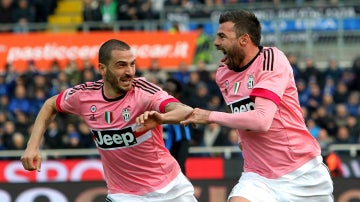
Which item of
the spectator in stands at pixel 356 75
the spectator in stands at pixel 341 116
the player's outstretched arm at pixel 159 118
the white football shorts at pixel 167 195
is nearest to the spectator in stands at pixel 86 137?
the spectator in stands at pixel 341 116

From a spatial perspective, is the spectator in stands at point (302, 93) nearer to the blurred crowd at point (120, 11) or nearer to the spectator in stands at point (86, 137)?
the blurred crowd at point (120, 11)

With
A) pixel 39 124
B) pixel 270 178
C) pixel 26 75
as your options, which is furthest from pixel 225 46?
pixel 26 75

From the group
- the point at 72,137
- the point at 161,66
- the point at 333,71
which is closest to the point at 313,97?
the point at 333,71

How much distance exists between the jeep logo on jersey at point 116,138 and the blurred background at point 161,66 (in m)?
5.12

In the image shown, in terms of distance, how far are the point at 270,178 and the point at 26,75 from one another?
1347 centimetres

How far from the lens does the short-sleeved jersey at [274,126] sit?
8797 millimetres

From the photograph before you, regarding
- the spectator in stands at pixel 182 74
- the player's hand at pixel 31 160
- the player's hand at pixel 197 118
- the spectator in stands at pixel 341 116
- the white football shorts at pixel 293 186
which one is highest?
the player's hand at pixel 197 118

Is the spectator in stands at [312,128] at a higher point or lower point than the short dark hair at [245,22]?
lower

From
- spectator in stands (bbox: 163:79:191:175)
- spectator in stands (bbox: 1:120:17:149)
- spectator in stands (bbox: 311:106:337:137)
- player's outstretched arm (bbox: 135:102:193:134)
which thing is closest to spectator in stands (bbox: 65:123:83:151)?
spectator in stands (bbox: 1:120:17:149)

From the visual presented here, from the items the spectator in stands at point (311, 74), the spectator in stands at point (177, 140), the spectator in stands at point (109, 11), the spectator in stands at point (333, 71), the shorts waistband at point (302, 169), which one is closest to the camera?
the shorts waistband at point (302, 169)

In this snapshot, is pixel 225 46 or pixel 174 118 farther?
pixel 225 46

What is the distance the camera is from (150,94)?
898 centimetres

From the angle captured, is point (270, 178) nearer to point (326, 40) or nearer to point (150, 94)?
point (150, 94)

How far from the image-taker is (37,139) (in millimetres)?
9195
